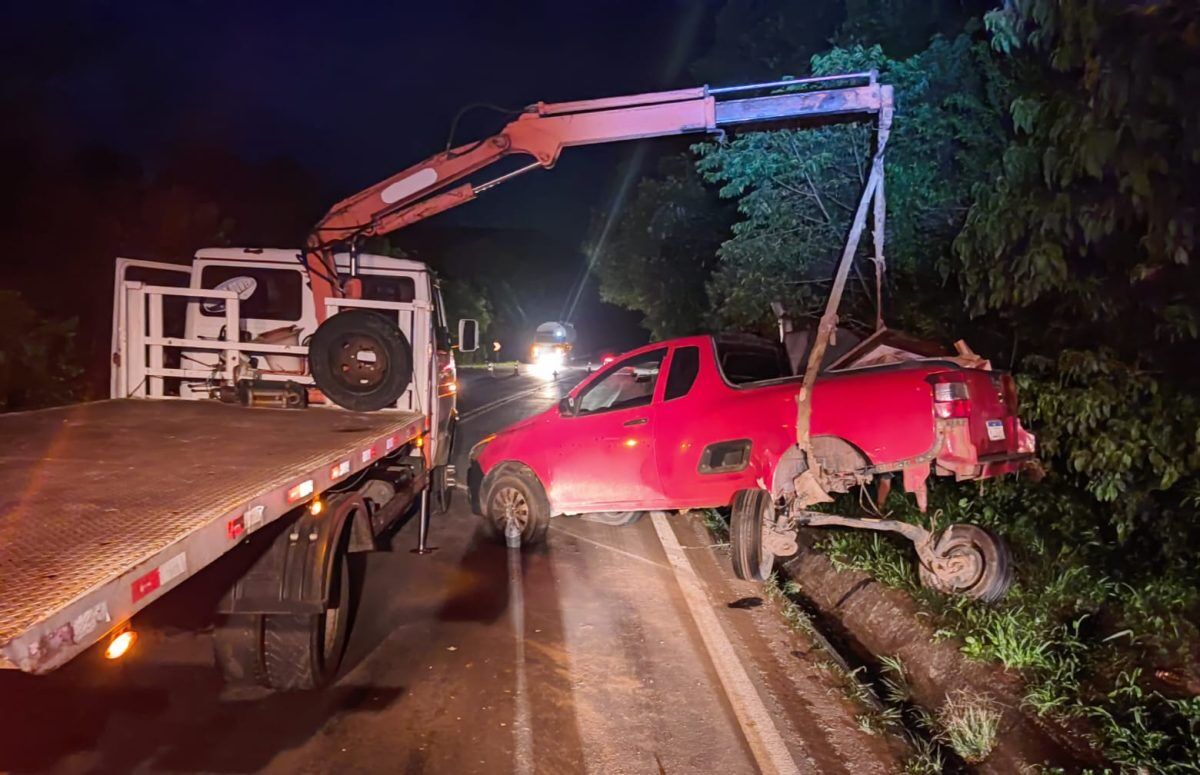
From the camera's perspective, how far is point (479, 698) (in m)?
4.77

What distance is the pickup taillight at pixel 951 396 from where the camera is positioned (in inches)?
219

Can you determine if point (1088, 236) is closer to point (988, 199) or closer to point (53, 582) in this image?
point (988, 199)

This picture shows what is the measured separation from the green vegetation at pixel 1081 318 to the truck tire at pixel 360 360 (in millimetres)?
4089

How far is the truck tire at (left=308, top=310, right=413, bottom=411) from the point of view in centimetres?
702

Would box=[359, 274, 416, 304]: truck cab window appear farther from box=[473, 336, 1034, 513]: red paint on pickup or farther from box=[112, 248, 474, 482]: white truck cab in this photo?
box=[473, 336, 1034, 513]: red paint on pickup

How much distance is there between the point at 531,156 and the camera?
8.04 meters

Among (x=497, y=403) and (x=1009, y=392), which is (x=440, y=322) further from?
(x=497, y=403)

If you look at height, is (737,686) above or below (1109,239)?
below

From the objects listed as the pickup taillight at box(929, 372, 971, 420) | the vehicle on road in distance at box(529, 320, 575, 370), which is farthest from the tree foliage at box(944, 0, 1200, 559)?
the vehicle on road in distance at box(529, 320, 575, 370)

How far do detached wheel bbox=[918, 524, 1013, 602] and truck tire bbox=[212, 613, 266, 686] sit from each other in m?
4.42

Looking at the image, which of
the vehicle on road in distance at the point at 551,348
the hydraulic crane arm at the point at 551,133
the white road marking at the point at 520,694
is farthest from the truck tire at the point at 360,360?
the vehicle on road in distance at the point at 551,348

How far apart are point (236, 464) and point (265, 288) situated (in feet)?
14.0

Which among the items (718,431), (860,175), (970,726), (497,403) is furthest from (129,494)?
(497,403)

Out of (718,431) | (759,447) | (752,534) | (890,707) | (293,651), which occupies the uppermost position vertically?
(718,431)
